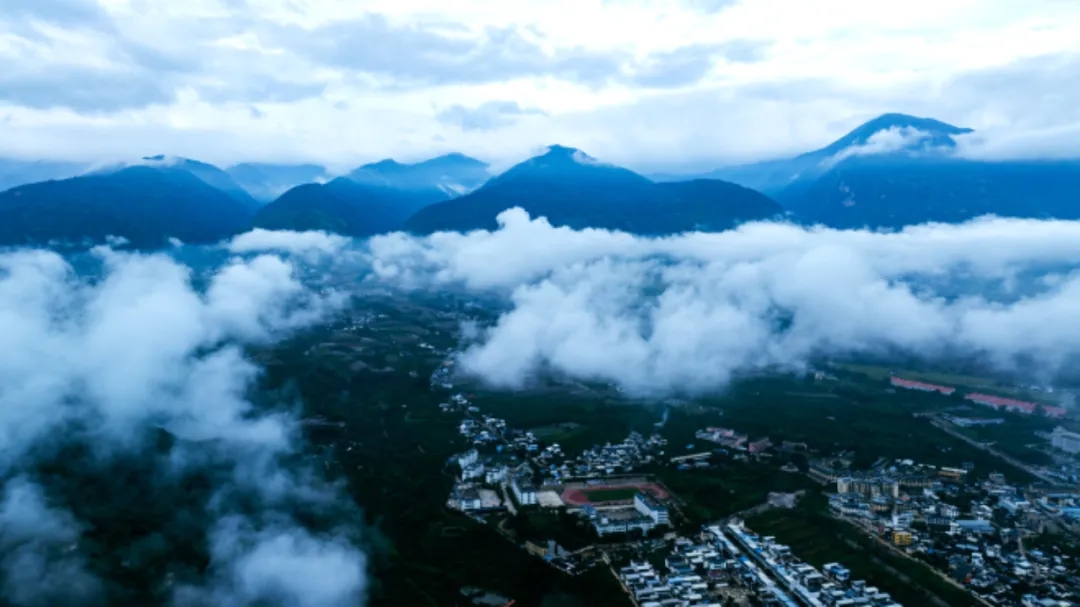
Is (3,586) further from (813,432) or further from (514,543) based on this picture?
(813,432)

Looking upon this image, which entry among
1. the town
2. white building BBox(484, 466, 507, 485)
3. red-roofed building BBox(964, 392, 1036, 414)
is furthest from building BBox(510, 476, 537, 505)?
red-roofed building BBox(964, 392, 1036, 414)

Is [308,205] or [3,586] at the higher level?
[308,205]

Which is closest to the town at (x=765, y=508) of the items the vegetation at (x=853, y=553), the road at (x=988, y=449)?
the vegetation at (x=853, y=553)

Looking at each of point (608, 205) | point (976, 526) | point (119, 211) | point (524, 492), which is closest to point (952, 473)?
point (976, 526)

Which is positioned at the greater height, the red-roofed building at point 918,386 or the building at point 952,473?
the red-roofed building at point 918,386

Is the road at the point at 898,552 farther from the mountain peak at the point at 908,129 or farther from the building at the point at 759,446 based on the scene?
the mountain peak at the point at 908,129

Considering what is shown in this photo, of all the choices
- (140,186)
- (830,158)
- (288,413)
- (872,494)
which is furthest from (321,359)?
(830,158)

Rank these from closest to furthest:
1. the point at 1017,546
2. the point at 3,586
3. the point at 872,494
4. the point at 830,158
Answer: the point at 3,586 → the point at 1017,546 → the point at 872,494 → the point at 830,158
